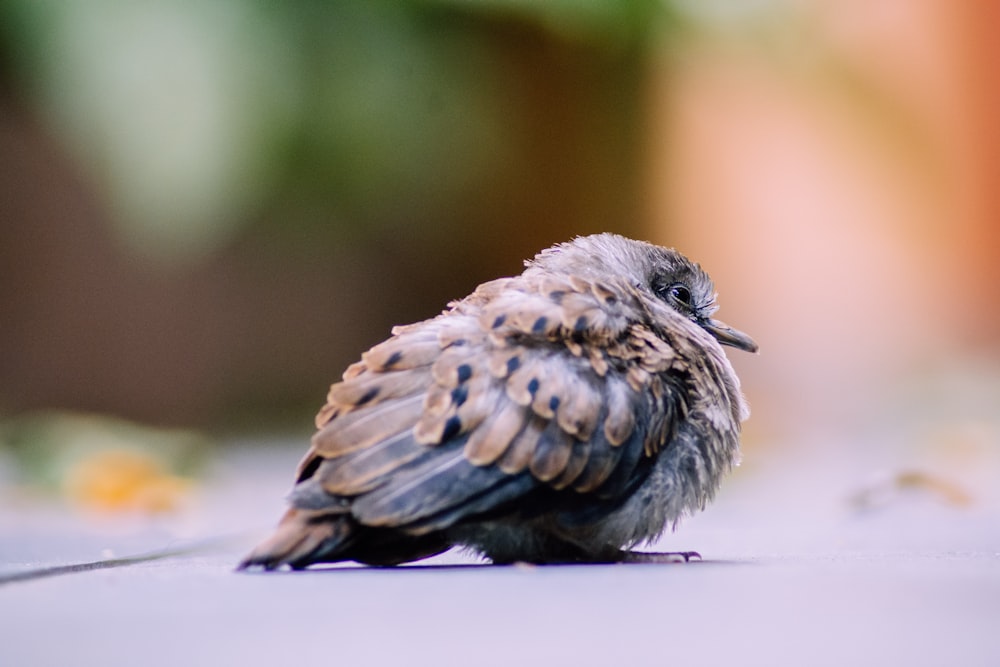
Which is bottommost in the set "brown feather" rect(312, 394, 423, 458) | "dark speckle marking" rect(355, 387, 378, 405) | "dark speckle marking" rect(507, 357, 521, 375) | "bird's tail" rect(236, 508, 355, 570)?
"bird's tail" rect(236, 508, 355, 570)

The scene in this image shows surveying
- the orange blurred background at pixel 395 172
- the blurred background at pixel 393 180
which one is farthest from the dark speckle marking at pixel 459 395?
the orange blurred background at pixel 395 172

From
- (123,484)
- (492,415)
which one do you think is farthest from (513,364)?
(123,484)

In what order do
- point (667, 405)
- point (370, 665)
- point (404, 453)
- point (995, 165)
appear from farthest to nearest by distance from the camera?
1. point (995, 165)
2. point (667, 405)
3. point (404, 453)
4. point (370, 665)

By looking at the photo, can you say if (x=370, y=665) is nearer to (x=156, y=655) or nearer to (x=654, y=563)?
(x=156, y=655)

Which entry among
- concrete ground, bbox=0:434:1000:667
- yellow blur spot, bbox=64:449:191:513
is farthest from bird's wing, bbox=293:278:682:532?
yellow blur spot, bbox=64:449:191:513

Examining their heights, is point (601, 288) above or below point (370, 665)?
above

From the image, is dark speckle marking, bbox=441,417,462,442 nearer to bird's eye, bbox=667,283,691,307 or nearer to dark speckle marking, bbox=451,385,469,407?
dark speckle marking, bbox=451,385,469,407

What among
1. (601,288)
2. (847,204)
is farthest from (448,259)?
(601,288)
